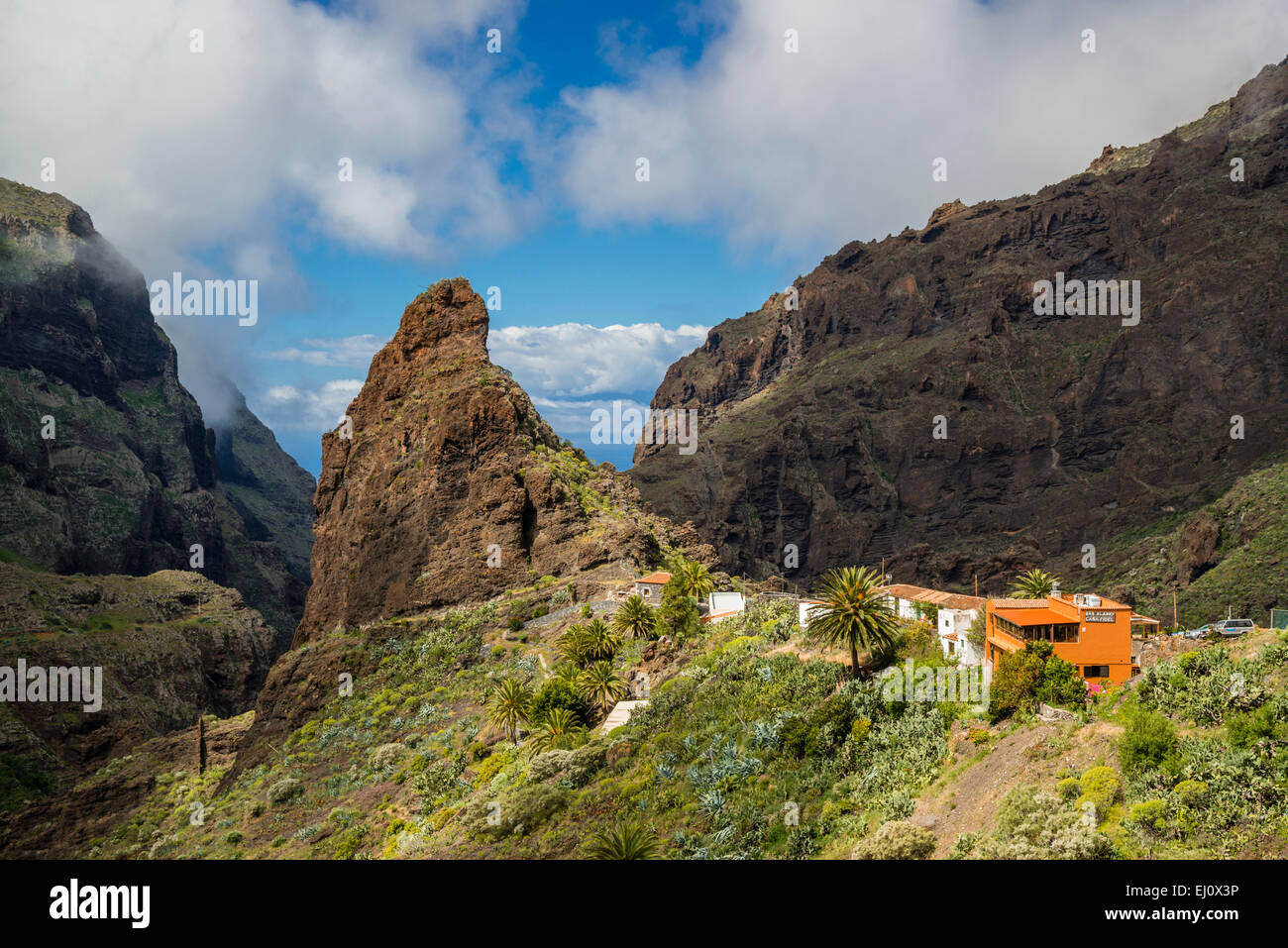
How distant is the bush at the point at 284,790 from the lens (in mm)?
56500

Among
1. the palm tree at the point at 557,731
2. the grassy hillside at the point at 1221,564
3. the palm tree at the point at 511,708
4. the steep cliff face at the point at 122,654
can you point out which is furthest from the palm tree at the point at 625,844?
the grassy hillside at the point at 1221,564

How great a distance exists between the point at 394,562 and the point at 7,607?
59830 mm

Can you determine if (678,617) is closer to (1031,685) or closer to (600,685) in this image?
(600,685)

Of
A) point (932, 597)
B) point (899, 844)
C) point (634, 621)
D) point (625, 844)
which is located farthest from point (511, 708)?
point (899, 844)

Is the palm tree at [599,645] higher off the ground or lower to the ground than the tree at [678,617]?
lower

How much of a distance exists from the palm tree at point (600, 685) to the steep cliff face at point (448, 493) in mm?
19098

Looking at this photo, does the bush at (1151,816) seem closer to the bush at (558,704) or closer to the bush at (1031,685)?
the bush at (1031,685)

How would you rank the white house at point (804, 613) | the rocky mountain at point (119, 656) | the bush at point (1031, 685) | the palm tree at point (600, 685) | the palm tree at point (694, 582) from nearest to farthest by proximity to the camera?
the bush at point (1031, 685), the white house at point (804, 613), the palm tree at point (600, 685), the palm tree at point (694, 582), the rocky mountain at point (119, 656)

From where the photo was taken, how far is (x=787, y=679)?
41344 millimetres

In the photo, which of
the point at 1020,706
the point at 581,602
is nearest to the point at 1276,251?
the point at 581,602

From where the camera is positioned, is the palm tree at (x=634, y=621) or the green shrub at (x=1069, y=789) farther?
the palm tree at (x=634, y=621)

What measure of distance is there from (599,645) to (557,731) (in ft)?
27.7

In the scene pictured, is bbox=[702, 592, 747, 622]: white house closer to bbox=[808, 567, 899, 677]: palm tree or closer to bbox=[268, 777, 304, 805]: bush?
bbox=[808, 567, 899, 677]: palm tree

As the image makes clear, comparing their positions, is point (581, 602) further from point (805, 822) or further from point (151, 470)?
point (151, 470)
